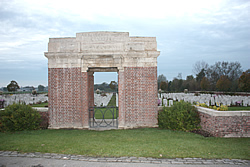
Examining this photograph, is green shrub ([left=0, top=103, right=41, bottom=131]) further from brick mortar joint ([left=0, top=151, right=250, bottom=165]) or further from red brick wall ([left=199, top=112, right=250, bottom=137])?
red brick wall ([left=199, top=112, right=250, bottom=137])

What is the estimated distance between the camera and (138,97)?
30.0 ft

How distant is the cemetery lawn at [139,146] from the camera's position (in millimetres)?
5344

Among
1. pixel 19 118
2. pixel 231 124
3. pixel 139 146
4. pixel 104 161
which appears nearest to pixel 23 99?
pixel 19 118

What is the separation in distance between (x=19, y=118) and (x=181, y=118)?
Result: 7592 mm

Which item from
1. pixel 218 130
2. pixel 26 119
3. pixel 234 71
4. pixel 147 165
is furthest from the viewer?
pixel 234 71

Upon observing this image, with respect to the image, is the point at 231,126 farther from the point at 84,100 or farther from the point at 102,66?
the point at 84,100

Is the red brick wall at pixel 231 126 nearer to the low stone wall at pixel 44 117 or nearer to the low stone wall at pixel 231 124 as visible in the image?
the low stone wall at pixel 231 124

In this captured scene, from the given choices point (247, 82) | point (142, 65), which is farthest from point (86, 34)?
point (247, 82)

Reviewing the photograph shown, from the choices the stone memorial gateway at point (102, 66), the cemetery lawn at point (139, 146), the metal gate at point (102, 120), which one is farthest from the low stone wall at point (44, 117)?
the cemetery lawn at point (139, 146)

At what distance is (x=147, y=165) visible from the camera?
185 inches

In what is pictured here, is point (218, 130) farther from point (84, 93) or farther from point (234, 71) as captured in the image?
point (234, 71)

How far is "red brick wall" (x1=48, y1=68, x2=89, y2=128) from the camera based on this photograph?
9203mm

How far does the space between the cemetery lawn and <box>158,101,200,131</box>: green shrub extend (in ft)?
3.60

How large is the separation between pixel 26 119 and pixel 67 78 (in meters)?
2.71
